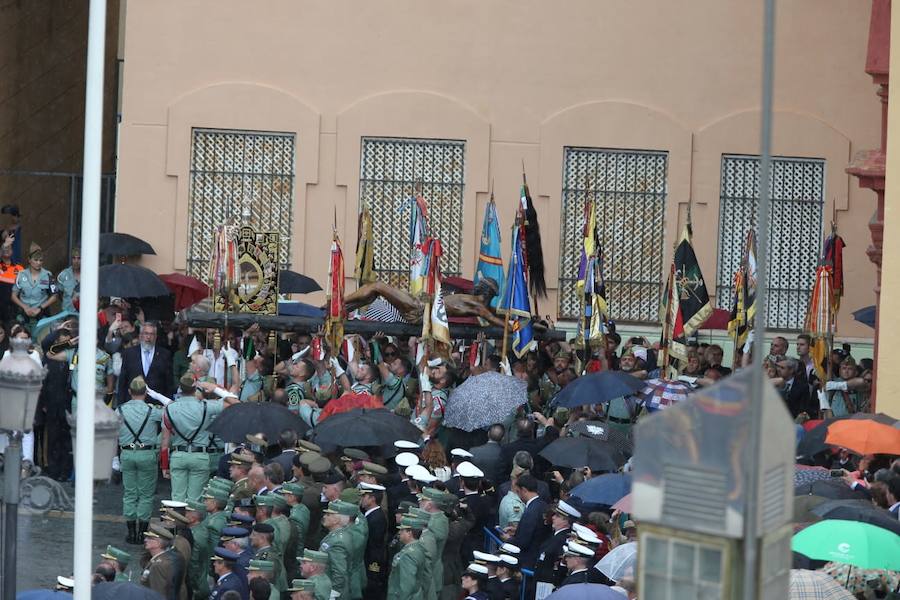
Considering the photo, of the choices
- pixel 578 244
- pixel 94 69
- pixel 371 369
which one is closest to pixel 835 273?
pixel 578 244

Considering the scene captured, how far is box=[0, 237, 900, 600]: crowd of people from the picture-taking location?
12.5 m

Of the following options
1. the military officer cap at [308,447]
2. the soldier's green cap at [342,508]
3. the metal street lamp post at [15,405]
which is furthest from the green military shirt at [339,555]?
the metal street lamp post at [15,405]

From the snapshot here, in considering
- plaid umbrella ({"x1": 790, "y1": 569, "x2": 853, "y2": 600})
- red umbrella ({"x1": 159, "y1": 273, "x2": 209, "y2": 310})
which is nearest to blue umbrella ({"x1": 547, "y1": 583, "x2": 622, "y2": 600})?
plaid umbrella ({"x1": 790, "y1": 569, "x2": 853, "y2": 600})

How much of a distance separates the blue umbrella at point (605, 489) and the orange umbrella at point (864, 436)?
1.88 metres

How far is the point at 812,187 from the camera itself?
24.7 metres

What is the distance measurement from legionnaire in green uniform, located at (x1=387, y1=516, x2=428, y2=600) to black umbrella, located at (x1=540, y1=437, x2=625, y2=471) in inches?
81.4

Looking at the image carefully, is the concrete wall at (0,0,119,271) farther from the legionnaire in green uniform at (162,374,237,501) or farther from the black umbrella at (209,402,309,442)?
the black umbrella at (209,402,309,442)

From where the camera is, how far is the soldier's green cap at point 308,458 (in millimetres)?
14258

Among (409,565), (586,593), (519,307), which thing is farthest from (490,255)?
(586,593)

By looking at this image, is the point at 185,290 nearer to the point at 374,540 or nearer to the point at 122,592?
the point at 374,540

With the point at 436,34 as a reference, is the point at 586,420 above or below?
below

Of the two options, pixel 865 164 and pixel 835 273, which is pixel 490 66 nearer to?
pixel 835 273

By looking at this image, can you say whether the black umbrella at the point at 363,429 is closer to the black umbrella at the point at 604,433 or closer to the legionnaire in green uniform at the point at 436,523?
the black umbrella at the point at 604,433

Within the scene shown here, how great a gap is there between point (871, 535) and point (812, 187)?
48.3 ft
